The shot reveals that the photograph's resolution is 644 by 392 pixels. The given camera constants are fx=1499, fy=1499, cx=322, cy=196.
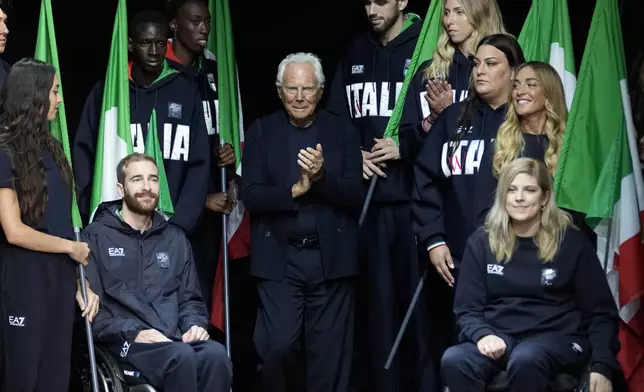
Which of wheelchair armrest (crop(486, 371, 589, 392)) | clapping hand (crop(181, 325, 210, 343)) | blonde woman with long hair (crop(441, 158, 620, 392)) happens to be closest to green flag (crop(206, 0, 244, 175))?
clapping hand (crop(181, 325, 210, 343))

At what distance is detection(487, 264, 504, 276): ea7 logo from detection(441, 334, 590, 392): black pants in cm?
25

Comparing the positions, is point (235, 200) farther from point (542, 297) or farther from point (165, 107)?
point (542, 297)

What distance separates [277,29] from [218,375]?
2447mm

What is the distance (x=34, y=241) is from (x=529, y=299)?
1853mm

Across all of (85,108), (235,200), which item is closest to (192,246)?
(235,200)

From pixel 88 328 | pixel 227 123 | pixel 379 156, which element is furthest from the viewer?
pixel 227 123

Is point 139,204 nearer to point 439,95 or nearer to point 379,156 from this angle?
point 379,156

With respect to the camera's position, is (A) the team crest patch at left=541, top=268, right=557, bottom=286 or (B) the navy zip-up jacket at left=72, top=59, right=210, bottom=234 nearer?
(A) the team crest patch at left=541, top=268, right=557, bottom=286

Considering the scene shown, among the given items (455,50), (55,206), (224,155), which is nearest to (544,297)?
(455,50)

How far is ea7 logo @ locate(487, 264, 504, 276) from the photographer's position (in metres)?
5.64

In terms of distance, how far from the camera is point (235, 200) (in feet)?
23.2

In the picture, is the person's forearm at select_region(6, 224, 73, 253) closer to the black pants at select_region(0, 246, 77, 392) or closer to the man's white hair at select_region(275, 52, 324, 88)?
the black pants at select_region(0, 246, 77, 392)

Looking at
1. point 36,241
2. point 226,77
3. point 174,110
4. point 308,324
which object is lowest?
point 308,324

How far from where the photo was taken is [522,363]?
5.41 meters
